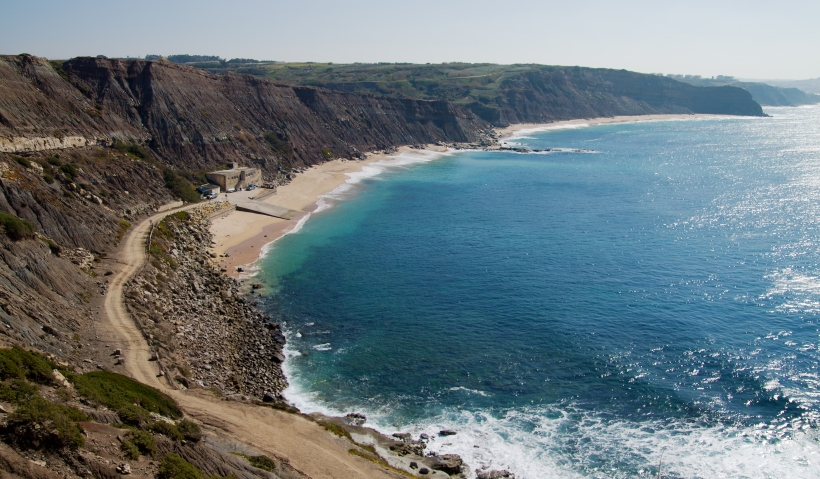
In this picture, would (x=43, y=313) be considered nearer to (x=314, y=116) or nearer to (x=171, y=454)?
(x=171, y=454)

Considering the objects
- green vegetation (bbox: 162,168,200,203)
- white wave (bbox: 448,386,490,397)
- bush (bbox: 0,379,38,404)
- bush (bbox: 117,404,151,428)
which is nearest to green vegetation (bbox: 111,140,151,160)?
green vegetation (bbox: 162,168,200,203)

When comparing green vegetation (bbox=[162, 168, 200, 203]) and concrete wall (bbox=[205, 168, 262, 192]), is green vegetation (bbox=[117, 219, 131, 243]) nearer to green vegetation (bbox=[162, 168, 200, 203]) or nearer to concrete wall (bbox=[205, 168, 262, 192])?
green vegetation (bbox=[162, 168, 200, 203])

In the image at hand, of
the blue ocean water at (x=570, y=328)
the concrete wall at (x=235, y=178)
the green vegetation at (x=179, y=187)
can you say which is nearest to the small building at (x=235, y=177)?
the concrete wall at (x=235, y=178)

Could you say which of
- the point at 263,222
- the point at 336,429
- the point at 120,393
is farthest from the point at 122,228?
the point at 336,429

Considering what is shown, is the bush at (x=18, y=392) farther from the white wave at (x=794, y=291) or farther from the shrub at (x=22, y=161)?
the white wave at (x=794, y=291)

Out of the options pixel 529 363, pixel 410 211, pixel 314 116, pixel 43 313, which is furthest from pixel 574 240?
pixel 314 116
